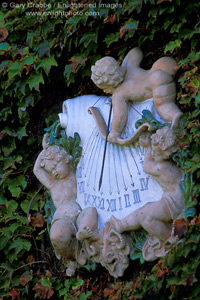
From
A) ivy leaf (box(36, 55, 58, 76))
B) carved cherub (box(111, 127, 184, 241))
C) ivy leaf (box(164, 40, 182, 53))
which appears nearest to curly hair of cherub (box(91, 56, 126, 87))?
ivy leaf (box(164, 40, 182, 53))

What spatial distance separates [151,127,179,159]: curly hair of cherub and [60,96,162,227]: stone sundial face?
161 mm

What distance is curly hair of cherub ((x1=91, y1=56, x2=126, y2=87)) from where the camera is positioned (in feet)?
12.7

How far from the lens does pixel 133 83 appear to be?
3869mm

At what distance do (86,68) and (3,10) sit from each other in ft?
2.79

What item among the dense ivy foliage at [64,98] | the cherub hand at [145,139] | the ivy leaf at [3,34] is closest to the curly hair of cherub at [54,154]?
the dense ivy foliage at [64,98]

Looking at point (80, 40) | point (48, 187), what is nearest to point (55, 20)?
point (80, 40)

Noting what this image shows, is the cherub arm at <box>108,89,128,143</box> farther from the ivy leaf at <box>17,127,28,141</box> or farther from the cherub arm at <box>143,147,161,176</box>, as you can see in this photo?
the ivy leaf at <box>17,127,28,141</box>

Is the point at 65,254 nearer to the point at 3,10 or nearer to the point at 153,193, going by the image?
the point at 153,193

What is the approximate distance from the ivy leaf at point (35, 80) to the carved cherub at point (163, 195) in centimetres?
99

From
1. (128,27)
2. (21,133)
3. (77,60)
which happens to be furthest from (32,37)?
(128,27)

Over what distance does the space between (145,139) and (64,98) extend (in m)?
0.89

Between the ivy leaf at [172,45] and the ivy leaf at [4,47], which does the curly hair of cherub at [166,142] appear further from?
the ivy leaf at [4,47]

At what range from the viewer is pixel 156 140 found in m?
3.61

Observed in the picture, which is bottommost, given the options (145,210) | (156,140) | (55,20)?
(145,210)
